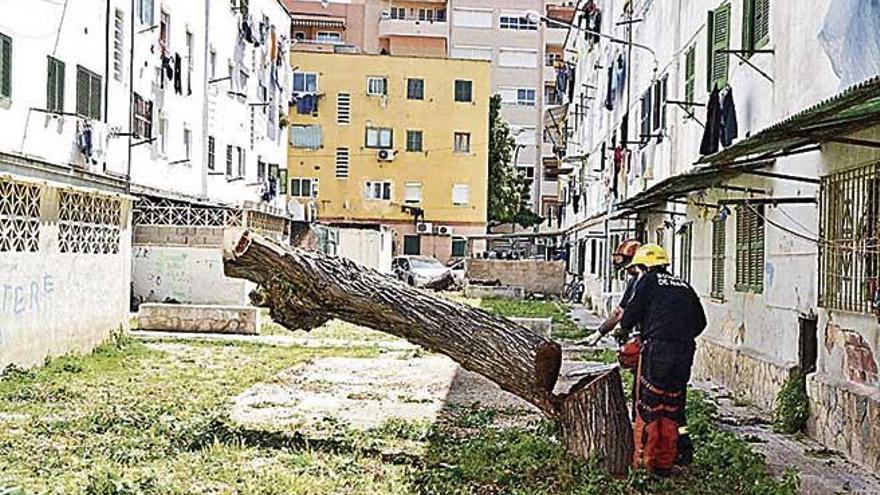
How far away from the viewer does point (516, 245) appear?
61062 mm

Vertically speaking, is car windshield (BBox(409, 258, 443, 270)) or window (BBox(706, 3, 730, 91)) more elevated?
window (BBox(706, 3, 730, 91))

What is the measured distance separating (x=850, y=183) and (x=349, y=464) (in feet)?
16.8

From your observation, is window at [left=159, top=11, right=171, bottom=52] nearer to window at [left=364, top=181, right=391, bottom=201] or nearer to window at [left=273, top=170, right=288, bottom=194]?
window at [left=273, top=170, right=288, bottom=194]

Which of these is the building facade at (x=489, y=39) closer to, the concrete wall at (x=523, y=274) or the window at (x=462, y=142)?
the window at (x=462, y=142)

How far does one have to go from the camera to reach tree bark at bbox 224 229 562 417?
10531 millimetres

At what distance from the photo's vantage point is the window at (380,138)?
54.5 metres

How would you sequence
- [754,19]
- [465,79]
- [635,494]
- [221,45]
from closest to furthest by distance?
1. [635,494]
2. [754,19]
3. [221,45]
4. [465,79]

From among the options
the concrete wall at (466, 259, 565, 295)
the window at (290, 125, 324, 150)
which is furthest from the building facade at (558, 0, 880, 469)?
the window at (290, 125, 324, 150)

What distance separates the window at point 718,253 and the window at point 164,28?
16096 millimetres

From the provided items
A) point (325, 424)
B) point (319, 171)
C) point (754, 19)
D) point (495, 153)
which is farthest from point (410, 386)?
point (495, 153)

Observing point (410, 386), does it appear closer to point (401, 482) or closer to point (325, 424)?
point (325, 424)

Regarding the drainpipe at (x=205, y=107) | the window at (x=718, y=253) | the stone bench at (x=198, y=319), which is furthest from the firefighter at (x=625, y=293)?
the drainpipe at (x=205, y=107)

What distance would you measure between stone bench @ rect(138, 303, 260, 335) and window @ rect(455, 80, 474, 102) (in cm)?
3203

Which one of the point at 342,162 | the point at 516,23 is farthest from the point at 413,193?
the point at 516,23
